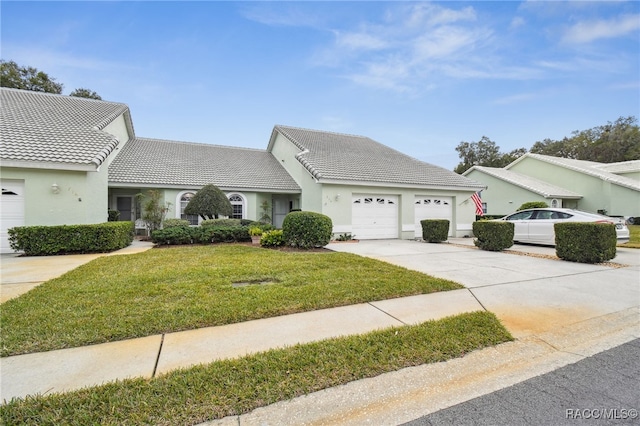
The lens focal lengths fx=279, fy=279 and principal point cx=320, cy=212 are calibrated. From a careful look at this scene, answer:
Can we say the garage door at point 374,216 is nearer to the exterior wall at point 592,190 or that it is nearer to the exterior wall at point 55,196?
the exterior wall at point 55,196

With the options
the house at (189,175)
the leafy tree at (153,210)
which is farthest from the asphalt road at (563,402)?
the leafy tree at (153,210)

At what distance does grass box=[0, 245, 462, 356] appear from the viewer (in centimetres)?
342

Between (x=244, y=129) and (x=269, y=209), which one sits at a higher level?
(x=244, y=129)

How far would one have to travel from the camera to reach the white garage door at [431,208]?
50.1ft

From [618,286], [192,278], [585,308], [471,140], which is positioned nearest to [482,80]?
[618,286]

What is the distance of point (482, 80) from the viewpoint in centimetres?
1511

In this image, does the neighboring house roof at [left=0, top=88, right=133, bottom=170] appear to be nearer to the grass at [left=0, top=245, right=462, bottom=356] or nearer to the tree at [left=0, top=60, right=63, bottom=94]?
the grass at [left=0, top=245, right=462, bottom=356]

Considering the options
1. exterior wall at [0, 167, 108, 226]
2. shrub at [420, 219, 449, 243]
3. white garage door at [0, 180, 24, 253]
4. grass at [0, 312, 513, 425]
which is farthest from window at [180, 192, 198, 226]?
grass at [0, 312, 513, 425]

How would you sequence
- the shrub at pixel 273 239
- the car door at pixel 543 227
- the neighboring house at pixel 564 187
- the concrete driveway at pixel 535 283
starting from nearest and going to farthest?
the concrete driveway at pixel 535 283 < the shrub at pixel 273 239 < the car door at pixel 543 227 < the neighboring house at pixel 564 187

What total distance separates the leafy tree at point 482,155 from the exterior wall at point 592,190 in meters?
18.2

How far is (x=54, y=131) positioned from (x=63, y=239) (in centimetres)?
566

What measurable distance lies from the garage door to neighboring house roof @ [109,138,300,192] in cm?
462

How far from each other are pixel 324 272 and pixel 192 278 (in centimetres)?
276

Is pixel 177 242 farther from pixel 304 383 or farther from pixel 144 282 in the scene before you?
pixel 304 383
